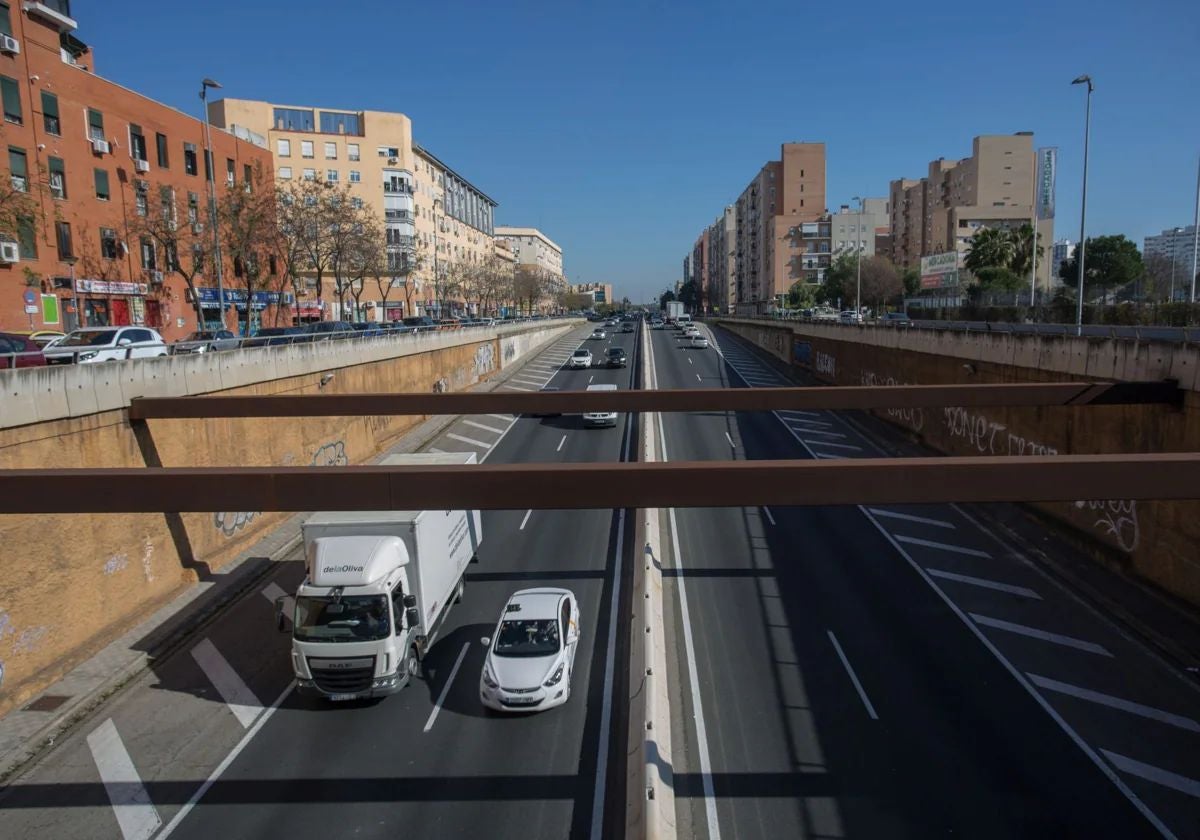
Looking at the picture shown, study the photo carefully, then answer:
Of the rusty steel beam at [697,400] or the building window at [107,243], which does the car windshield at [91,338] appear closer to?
the rusty steel beam at [697,400]

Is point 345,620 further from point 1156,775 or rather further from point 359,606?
point 1156,775

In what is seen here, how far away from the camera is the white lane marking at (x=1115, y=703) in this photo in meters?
15.0

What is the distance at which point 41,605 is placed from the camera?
16.2 meters

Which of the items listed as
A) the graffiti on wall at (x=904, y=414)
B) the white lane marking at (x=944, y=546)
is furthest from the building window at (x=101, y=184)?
the white lane marking at (x=944, y=546)

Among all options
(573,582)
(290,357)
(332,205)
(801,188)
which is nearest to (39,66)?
(332,205)

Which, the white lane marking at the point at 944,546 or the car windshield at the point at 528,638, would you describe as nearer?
the car windshield at the point at 528,638

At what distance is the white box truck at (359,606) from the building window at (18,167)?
31.9 m

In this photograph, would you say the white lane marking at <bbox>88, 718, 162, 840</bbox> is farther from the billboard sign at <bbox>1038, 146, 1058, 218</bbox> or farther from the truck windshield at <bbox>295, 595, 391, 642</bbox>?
the billboard sign at <bbox>1038, 146, 1058, 218</bbox>

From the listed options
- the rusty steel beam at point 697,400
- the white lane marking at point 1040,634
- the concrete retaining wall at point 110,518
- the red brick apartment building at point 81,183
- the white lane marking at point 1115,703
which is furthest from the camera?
the red brick apartment building at point 81,183

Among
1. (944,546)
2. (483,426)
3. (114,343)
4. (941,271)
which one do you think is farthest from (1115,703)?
(941,271)

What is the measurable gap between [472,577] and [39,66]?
3569cm

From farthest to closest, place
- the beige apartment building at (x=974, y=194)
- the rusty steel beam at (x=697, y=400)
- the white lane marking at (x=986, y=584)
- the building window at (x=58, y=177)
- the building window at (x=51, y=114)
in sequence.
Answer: the beige apartment building at (x=974, y=194), the building window at (x=58, y=177), the building window at (x=51, y=114), the white lane marking at (x=986, y=584), the rusty steel beam at (x=697, y=400)

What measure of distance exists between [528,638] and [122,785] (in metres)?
7.48

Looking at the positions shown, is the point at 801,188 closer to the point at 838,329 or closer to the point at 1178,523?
the point at 838,329
